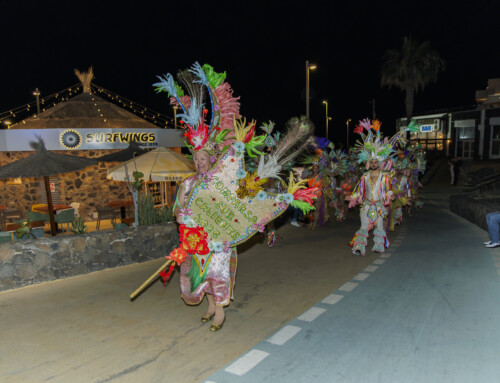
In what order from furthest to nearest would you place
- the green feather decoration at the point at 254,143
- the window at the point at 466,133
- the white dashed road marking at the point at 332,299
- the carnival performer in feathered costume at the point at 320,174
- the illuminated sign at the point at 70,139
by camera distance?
the window at the point at 466,133 < the illuminated sign at the point at 70,139 < the carnival performer in feathered costume at the point at 320,174 < the white dashed road marking at the point at 332,299 < the green feather decoration at the point at 254,143

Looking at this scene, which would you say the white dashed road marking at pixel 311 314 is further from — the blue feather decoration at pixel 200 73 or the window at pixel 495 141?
the window at pixel 495 141

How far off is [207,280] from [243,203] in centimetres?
112

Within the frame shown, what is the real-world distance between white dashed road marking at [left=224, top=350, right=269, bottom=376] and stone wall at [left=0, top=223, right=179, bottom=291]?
14.1 ft

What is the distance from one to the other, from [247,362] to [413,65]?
29.7 metres

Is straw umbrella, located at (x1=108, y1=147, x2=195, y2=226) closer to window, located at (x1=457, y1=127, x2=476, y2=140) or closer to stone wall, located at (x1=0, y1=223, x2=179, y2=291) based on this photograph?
stone wall, located at (x1=0, y1=223, x2=179, y2=291)

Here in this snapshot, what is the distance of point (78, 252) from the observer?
23.1 ft

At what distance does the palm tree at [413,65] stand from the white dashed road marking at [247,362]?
95.6 feet

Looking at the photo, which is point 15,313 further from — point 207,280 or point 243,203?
point 243,203

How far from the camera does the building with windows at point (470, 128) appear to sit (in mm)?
31114

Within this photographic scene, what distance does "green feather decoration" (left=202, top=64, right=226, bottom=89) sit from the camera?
4.93m

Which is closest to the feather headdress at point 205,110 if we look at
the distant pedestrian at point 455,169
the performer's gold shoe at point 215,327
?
the performer's gold shoe at point 215,327

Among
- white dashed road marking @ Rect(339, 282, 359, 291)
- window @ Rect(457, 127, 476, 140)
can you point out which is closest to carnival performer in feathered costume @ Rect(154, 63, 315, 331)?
white dashed road marking @ Rect(339, 282, 359, 291)

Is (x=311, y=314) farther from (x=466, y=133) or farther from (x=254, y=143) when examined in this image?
(x=466, y=133)

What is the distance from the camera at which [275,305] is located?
5723 mm
